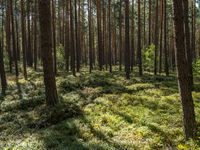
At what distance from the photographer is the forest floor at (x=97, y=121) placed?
10.2 m

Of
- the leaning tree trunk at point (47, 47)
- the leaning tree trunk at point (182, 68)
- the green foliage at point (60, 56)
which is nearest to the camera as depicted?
the leaning tree trunk at point (182, 68)

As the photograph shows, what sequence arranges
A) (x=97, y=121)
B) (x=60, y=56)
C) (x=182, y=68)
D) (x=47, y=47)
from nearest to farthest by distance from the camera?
(x=182, y=68) → (x=97, y=121) → (x=47, y=47) → (x=60, y=56)

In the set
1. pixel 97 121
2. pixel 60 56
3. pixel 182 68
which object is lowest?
pixel 97 121

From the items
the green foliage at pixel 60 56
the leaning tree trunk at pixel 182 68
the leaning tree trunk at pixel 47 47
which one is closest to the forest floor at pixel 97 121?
the leaning tree trunk at pixel 47 47

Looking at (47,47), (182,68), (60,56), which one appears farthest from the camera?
(60,56)

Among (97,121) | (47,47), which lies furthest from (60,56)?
(97,121)

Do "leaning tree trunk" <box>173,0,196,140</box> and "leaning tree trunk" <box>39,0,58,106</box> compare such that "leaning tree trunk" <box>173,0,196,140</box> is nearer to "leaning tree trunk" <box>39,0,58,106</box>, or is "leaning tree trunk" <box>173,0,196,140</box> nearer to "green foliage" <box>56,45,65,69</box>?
"leaning tree trunk" <box>39,0,58,106</box>

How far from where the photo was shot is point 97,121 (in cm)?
1263

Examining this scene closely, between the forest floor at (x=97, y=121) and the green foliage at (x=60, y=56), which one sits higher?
the green foliage at (x=60, y=56)

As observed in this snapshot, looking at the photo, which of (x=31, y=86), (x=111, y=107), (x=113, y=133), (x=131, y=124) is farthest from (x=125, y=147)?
(x=31, y=86)

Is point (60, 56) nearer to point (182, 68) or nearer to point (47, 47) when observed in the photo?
point (47, 47)

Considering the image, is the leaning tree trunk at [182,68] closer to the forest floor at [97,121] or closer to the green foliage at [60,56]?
the forest floor at [97,121]

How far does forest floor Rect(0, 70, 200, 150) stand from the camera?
400 inches

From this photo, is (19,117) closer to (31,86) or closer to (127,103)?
(127,103)
